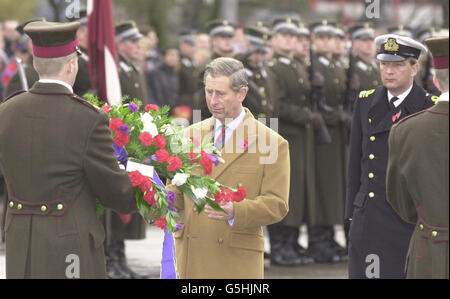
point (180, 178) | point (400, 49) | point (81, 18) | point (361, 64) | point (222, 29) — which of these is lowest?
point (180, 178)

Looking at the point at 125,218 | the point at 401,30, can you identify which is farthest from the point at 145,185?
the point at 401,30

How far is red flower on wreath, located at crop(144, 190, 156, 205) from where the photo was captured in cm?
527

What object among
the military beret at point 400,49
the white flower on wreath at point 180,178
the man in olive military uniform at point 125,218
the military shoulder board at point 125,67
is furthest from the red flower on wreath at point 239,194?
the military shoulder board at point 125,67

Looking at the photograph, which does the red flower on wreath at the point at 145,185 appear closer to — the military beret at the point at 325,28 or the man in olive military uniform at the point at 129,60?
the man in olive military uniform at the point at 129,60

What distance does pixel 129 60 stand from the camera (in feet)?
33.1

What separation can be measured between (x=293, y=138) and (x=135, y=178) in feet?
18.3

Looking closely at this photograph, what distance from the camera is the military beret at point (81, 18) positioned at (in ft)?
31.6

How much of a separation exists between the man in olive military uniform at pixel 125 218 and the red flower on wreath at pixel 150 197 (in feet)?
11.6

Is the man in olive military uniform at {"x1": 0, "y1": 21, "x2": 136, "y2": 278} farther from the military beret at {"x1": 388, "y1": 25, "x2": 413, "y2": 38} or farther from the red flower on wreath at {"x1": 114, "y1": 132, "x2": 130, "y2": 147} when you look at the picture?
the military beret at {"x1": 388, "y1": 25, "x2": 413, "y2": 38}

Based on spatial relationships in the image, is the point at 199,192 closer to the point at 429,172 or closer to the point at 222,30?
the point at 429,172

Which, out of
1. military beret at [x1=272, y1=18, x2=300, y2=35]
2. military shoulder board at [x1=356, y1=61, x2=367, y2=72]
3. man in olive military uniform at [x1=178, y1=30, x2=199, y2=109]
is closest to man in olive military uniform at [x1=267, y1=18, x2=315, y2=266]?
military beret at [x1=272, y1=18, x2=300, y2=35]

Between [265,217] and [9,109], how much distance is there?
4.97ft

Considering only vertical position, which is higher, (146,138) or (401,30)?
(401,30)
